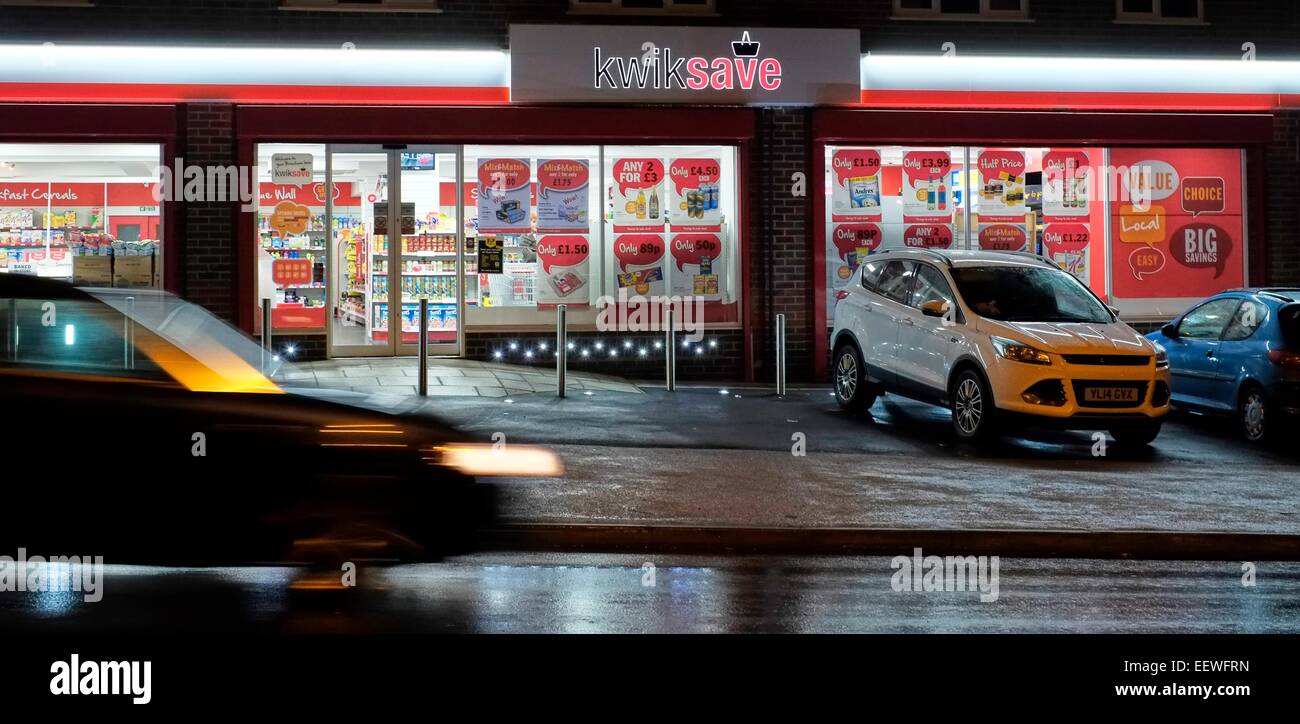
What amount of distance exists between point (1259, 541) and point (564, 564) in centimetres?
471

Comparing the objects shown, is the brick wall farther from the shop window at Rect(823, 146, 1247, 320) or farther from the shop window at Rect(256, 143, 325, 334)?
the shop window at Rect(256, 143, 325, 334)

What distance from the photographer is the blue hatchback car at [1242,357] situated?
12.8 meters

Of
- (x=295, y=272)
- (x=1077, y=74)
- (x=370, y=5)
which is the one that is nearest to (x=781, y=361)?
(x=1077, y=74)

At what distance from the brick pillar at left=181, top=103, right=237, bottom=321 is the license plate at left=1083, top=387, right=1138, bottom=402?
1118cm

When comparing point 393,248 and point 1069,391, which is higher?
point 393,248

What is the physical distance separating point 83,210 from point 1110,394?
13460 mm

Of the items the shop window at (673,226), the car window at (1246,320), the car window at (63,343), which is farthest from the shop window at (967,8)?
the car window at (63,343)

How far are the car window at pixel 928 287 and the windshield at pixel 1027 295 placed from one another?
0.15m

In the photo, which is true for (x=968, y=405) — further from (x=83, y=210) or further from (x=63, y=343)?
(x=83, y=210)

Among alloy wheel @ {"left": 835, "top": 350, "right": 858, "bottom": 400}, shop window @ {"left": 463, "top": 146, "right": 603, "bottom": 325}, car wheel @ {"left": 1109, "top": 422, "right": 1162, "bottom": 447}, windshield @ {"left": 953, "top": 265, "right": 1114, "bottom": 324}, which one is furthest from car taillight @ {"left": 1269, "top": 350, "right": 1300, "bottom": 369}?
shop window @ {"left": 463, "top": 146, "right": 603, "bottom": 325}

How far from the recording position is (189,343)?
6863 mm
